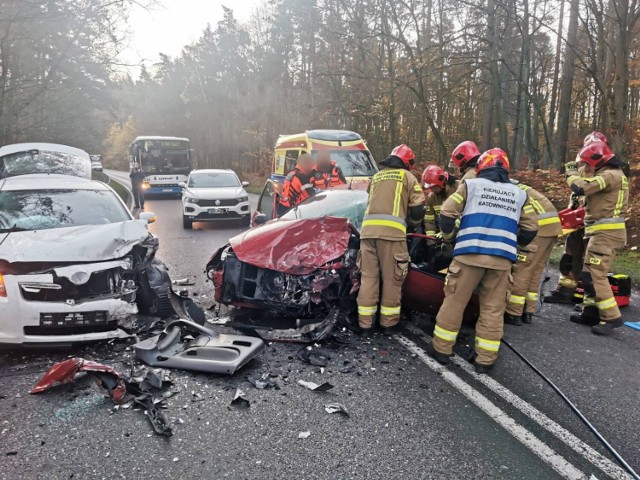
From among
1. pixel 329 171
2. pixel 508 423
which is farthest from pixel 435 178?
pixel 329 171

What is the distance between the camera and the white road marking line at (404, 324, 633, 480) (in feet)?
8.39

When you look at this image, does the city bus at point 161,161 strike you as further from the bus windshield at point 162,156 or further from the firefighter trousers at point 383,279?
the firefighter trousers at point 383,279

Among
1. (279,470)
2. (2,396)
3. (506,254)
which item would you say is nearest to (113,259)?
(2,396)

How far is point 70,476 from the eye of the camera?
2453 millimetres

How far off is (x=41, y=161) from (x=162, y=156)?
1192cm

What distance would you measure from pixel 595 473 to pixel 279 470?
1723 millimetres

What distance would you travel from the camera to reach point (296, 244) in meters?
4.75

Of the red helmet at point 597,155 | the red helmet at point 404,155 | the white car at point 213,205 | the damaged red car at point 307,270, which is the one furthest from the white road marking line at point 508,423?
the white car at point 213,205

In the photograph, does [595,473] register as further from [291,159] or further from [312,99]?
[312,99]

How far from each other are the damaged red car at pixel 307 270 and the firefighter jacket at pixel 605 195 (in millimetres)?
1627

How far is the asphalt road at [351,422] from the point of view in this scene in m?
2.55

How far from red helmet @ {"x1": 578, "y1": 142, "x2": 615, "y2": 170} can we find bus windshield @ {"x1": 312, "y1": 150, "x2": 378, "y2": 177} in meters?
5.33

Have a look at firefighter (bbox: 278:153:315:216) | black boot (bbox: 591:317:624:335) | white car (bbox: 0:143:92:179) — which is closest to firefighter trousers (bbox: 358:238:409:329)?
black boot (bbox: 591:317:624:335)

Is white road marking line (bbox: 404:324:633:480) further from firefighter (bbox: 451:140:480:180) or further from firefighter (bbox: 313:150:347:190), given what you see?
firefighter (bbox: 313:150:347:190)
